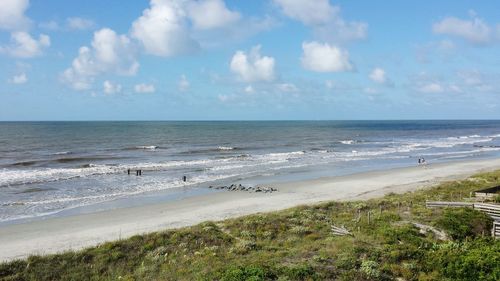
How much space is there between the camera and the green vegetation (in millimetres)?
15578

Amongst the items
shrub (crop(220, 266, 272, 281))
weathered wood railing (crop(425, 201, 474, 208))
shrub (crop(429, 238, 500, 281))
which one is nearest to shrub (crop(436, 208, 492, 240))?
weathered wood railing (crop(425, 201, 474, 208))

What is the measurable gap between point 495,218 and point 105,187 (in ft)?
108

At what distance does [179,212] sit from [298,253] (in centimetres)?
1529

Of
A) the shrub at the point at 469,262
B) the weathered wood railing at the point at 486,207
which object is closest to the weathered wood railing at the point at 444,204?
the weathered wood railing at the point at 486,207

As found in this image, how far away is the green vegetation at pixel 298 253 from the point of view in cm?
1558

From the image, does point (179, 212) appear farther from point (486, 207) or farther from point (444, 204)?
point (486, 207)

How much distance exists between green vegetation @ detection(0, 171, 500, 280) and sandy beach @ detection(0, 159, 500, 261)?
15.0 ft

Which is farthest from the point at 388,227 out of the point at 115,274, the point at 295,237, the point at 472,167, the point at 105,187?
the point at 472,167

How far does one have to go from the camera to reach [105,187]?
42.9 m

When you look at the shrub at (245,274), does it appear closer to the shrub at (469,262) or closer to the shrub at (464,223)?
the shrub at (469,262)

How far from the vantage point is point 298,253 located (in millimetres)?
17984

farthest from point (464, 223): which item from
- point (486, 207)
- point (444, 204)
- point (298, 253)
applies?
point (298, 253)

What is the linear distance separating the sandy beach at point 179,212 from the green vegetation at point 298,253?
456 cm

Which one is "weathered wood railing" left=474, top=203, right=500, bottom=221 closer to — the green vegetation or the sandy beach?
the green vegetation
